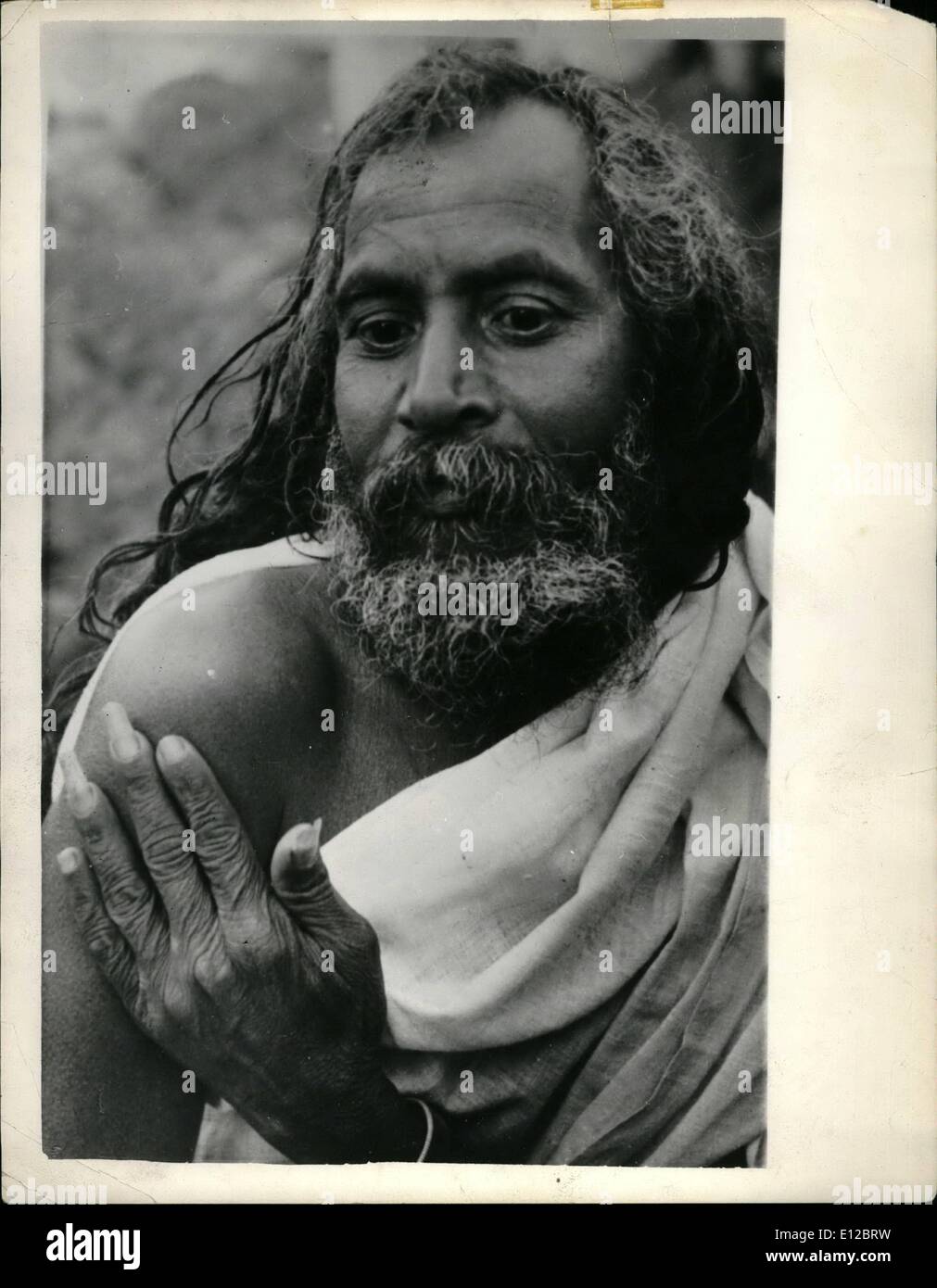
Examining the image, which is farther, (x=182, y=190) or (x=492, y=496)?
(x=182, y=190)

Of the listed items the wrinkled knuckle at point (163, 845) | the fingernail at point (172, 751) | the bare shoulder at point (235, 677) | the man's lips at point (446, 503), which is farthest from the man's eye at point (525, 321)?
the wrinkled knuckle at point (163, 845)

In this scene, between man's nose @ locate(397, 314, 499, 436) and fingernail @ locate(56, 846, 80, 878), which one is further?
fingernail @ locate(56, 846, 80, 878)

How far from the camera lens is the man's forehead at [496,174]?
2367 mm

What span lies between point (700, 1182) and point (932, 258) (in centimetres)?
213

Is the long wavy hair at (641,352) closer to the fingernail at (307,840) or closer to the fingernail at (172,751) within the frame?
the fingernail at (172,751)

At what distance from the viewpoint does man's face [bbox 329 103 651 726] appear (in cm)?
237

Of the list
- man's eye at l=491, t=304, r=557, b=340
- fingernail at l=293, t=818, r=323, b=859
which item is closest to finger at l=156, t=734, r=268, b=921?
fingernail at l=293, t=818, r=323, b=859

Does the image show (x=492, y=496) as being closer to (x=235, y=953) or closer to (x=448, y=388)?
(x=448, y=388)

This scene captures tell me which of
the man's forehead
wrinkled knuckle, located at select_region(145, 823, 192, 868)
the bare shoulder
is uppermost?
the man's forehead

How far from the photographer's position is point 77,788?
2.44 m

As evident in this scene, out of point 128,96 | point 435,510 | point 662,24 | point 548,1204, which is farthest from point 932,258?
point 548,1204

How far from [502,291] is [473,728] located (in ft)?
3.11

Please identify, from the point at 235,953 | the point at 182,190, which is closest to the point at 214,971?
the point at 235,953

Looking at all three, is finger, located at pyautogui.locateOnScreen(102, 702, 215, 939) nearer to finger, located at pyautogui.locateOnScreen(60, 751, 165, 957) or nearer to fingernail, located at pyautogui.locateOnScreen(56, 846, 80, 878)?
finger, located at pyautogui.locateOnScreen(60, 751, 165, 957)
